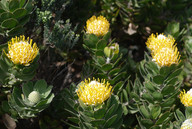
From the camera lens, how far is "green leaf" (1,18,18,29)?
1.81m

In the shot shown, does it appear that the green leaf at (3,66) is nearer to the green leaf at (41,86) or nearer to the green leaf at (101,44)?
the green leaf at (41,86)

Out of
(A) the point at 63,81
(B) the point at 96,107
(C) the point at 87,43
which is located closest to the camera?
(B) the point at 96,107

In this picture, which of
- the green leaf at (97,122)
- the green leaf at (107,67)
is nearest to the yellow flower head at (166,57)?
the green leaf at (107,67)

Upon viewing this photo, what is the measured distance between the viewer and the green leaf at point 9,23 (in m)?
1.81

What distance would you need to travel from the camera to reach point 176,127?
179 cm

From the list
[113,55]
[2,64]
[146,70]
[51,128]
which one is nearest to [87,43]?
[113,55]

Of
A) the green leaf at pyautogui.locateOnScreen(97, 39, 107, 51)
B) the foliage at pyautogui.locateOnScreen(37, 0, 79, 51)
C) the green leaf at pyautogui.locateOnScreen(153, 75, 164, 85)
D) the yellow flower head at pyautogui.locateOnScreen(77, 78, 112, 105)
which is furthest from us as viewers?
the foliage at pyautogui.locateOnScreen(37, 0, 79, 51)

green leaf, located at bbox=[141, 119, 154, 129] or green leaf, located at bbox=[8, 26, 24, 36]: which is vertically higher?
green leaf, located at bbox=[8, 26, 24, 36]

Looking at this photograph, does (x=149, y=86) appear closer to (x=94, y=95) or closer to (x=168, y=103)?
(x=168, y=103)

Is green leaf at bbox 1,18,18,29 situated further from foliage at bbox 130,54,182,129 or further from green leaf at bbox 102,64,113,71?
foliage at bbox 130,54,182,129

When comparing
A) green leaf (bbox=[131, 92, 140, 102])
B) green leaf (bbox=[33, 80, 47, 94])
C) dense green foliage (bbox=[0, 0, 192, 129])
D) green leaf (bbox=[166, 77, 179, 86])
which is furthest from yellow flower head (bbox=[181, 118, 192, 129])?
green leaf (bbox=[33, 80, 47, 94])

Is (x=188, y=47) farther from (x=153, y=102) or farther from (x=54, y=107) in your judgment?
(x=54, y=107)

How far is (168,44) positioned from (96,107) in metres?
0.86

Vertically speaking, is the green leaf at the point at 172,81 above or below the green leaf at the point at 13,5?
below
